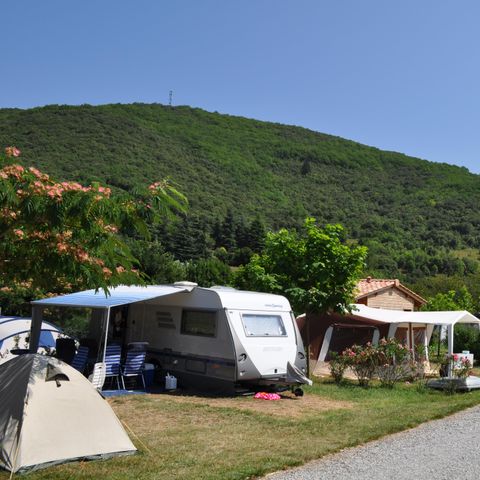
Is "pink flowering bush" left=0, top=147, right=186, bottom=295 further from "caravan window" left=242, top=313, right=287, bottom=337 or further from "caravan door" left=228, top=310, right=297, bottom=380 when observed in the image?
"caravan window" left=242, top=313, right=287, bottom=337

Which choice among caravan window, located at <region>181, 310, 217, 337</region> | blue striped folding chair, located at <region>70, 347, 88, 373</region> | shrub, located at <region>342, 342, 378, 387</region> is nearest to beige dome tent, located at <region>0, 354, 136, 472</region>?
caravan window, located at <region>181, 310, 217, 337</region>

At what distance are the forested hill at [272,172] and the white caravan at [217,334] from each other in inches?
1507

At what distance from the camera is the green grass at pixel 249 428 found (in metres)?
6.08

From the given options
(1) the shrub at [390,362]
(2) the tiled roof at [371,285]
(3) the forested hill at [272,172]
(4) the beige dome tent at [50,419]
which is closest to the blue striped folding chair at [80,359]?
(4) the beige dome tent at [50,419]

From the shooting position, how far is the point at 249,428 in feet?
27.4

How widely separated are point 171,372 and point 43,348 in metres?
4.08

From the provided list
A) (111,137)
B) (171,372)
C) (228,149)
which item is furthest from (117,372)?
(228,149)

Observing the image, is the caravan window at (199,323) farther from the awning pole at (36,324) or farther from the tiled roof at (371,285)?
the tiled roof at (371,285)

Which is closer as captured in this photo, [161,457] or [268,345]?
[161,457]

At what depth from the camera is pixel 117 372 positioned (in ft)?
38.9

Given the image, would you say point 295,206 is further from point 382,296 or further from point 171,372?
point 171,372

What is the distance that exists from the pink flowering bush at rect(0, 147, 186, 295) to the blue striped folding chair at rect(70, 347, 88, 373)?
5.25 metres

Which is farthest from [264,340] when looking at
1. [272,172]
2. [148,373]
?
[272,172]

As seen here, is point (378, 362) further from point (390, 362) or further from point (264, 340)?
point (264, 340)
